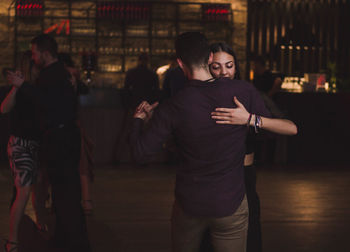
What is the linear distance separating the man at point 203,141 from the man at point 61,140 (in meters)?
1.91

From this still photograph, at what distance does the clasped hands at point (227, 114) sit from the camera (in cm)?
288

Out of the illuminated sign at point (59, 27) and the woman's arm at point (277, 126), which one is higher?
the illuminated sign at point (59, 27)

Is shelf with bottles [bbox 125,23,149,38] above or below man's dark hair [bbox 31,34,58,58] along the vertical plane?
above

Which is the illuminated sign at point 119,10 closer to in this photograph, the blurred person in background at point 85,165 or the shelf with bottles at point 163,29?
the shelf with bottles at point 163,29

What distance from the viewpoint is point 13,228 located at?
481 cm

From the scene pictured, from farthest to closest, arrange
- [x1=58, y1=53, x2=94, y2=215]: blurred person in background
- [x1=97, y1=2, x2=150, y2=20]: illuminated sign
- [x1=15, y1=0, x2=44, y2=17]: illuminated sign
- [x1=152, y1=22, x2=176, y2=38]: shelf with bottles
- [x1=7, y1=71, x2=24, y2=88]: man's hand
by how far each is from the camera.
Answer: [x1=152, y1=22, x2=176, y2=38]: shelf with bottles
[x1=97, y1=2, x2=150, y2=20]: illuminated sign
[x1=15, y1=0, x2=44, y2=17]: illuminated sign
[x1=58, y1=53, x2=94, y2=215]: blurred person in background
[x1=7, y1=71, x2=24, y2=88]: man's hand

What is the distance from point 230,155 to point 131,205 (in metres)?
3.99

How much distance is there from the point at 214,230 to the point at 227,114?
0.58m

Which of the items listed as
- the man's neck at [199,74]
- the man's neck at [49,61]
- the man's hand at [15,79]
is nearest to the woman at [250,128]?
the man's neck at [199,74]

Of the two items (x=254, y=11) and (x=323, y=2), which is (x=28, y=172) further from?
(x=323, y=2)

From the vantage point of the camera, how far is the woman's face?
3.78 meters

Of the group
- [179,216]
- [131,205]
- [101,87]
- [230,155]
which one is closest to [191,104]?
[230,155]

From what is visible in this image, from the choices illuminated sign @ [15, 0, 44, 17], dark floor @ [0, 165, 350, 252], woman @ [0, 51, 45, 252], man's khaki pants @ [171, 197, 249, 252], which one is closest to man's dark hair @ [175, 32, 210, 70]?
man's khaki pants @ [171, 197, 249, 252]

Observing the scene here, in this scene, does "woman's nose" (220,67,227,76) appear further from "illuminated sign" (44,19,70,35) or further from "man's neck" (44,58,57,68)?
"illuminated sign" (44,19,70,35)
